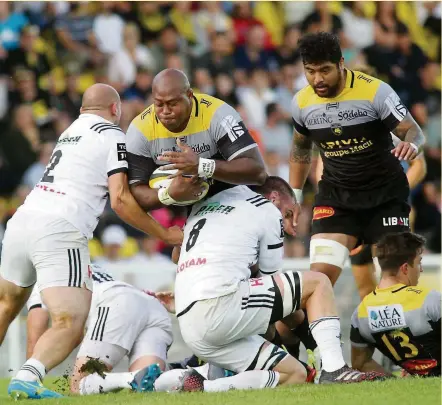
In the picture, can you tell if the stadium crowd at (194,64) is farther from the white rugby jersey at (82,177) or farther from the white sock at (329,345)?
the white sock at (329,345)

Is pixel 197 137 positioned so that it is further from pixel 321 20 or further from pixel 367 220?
pixel 321 20

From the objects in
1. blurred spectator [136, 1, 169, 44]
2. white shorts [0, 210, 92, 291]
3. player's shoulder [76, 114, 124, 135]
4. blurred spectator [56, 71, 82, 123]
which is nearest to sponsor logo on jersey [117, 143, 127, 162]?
player's shoulder [76, 114, 124, 135]

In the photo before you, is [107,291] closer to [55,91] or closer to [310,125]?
[310,125]

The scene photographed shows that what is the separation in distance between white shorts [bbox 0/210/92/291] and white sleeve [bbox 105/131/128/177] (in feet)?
1.73

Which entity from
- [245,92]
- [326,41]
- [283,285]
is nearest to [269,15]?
[245,92]

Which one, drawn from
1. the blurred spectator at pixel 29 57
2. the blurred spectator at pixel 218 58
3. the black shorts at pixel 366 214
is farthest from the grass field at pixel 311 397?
the blurred spectator at pixel 218 58

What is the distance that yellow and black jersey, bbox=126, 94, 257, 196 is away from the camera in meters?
7.50

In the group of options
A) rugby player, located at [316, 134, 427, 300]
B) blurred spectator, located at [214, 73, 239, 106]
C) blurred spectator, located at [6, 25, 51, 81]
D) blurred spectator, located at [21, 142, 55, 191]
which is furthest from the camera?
blurred spectator, located at [214, 73, 239, 106]

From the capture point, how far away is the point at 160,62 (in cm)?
1655

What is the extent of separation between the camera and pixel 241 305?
7.01 m

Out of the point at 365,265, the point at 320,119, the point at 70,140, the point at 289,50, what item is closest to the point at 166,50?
the point at 289,50

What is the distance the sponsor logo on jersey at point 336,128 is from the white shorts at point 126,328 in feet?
6.59

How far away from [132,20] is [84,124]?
8629 mm

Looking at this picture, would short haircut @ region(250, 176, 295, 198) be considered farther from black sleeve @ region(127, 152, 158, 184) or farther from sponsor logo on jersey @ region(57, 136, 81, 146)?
sponsor logo on jersey @ region(57, 136, 81, 146)
